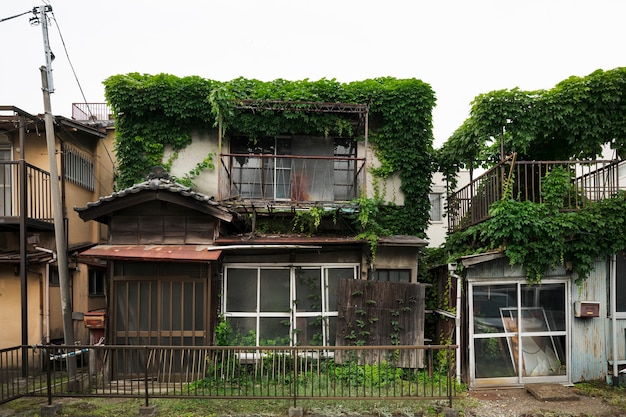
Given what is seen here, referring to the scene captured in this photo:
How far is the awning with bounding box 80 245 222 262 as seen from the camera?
9023mm

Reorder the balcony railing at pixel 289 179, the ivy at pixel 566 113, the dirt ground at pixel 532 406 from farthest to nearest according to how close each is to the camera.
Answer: the balcony railing at pixel 289 179, the ivy at pixel 566 113, the dirt ground at pixel 532 406

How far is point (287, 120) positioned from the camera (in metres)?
11.9

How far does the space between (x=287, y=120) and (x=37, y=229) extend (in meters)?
7.43

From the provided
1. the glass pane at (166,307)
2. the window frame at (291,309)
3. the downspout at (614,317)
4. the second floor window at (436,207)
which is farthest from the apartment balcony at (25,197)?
the second floor window at (436,207)

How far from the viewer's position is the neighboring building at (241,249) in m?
9.59

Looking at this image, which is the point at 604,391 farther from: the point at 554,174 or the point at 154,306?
the point at 154,306

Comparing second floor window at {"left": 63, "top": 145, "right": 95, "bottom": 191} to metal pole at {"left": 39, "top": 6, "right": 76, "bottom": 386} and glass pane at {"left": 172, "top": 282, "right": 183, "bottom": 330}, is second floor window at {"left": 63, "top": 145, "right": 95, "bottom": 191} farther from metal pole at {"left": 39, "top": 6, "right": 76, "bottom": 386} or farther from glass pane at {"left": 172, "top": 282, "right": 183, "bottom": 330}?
glass pane at {"left": 172, "top": 282, "right": 183, "bottom": 330}

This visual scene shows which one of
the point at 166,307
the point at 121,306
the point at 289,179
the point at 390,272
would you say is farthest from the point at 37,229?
the point at 390,272

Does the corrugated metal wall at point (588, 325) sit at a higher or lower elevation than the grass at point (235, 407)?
higher

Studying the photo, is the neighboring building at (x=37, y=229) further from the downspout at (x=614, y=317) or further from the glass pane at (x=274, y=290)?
the downspout at (x=614, y=317)

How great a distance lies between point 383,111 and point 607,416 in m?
8.50

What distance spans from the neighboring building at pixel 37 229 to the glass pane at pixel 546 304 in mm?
10351

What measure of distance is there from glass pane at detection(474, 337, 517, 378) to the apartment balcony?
1125 centimetres

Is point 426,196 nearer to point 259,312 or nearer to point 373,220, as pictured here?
point 373,220
